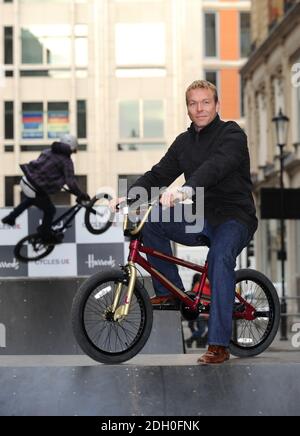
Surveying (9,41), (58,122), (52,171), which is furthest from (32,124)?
(52,171)

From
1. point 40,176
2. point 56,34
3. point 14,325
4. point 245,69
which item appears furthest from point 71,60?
point 14,325

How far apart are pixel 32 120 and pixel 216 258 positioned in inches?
1235

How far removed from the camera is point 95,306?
174 inches

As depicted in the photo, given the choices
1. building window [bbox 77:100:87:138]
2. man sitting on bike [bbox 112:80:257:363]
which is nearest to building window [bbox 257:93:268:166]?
building window [bbox 77:100:87:138]

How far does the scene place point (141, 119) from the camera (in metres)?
35.3

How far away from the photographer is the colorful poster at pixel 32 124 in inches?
1378

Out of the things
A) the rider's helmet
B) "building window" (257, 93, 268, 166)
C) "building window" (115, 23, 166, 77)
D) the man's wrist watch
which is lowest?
the man's wrist watch

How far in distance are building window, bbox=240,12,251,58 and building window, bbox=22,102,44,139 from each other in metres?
10.1

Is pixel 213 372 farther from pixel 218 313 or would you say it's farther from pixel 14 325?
pixel 14 325

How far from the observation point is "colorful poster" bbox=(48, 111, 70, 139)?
3497 centimetres

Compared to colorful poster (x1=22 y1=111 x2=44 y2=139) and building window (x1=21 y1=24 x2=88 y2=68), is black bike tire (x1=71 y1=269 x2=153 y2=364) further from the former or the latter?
building window (x1=21 y1=24 x2=88 y2=68)

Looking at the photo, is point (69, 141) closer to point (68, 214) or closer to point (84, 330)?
point (68, 214)

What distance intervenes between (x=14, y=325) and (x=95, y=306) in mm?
4479

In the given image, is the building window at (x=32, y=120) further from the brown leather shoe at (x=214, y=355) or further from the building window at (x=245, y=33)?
the brown leather shoe at (x=214, y=355)
